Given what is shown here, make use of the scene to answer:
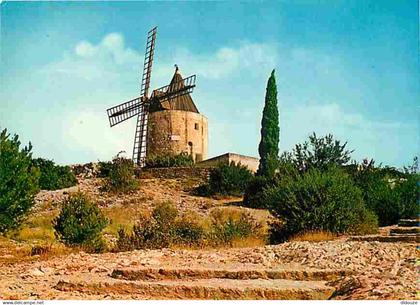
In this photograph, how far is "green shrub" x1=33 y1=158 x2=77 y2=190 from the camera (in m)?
18.1

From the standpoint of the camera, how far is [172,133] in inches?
863

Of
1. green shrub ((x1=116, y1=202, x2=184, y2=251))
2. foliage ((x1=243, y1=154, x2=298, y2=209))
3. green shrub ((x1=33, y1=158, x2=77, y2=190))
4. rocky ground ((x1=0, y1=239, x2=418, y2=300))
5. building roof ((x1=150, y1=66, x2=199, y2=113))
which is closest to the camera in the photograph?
rocky ground ((x1=0, y1=239, x2=418, y2=300))

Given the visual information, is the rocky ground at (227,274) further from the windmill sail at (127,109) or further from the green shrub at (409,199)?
the windmill sail at (127,109)

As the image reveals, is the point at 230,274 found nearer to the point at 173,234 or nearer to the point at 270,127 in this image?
the point at 173,234

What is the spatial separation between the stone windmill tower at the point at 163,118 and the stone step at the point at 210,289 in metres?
16.2

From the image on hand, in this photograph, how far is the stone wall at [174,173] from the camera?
1923 cm

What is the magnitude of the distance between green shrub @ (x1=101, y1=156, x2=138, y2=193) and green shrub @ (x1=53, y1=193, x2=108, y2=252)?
27.8ft

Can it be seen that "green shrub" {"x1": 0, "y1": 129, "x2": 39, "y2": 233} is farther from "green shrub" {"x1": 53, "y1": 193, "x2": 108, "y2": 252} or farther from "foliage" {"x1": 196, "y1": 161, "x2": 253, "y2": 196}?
"foliage" {"x1": 196, "y1": 161, "x2": 253, "y2": 196}

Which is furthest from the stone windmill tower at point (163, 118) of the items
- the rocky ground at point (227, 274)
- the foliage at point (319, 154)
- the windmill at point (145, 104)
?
the rocky ground at point (227, 274)

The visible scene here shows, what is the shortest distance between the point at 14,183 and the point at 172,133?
519 inches

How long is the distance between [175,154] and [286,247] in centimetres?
1462

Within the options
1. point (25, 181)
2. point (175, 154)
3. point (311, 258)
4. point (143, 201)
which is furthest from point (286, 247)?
point (175, 154)

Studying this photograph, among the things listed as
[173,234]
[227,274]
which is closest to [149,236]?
[173,234]

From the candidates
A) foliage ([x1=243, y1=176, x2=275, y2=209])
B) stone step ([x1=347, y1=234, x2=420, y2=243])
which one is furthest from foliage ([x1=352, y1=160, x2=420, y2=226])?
foliage ([x1=243, y1=176, x2=275, y2=209])
